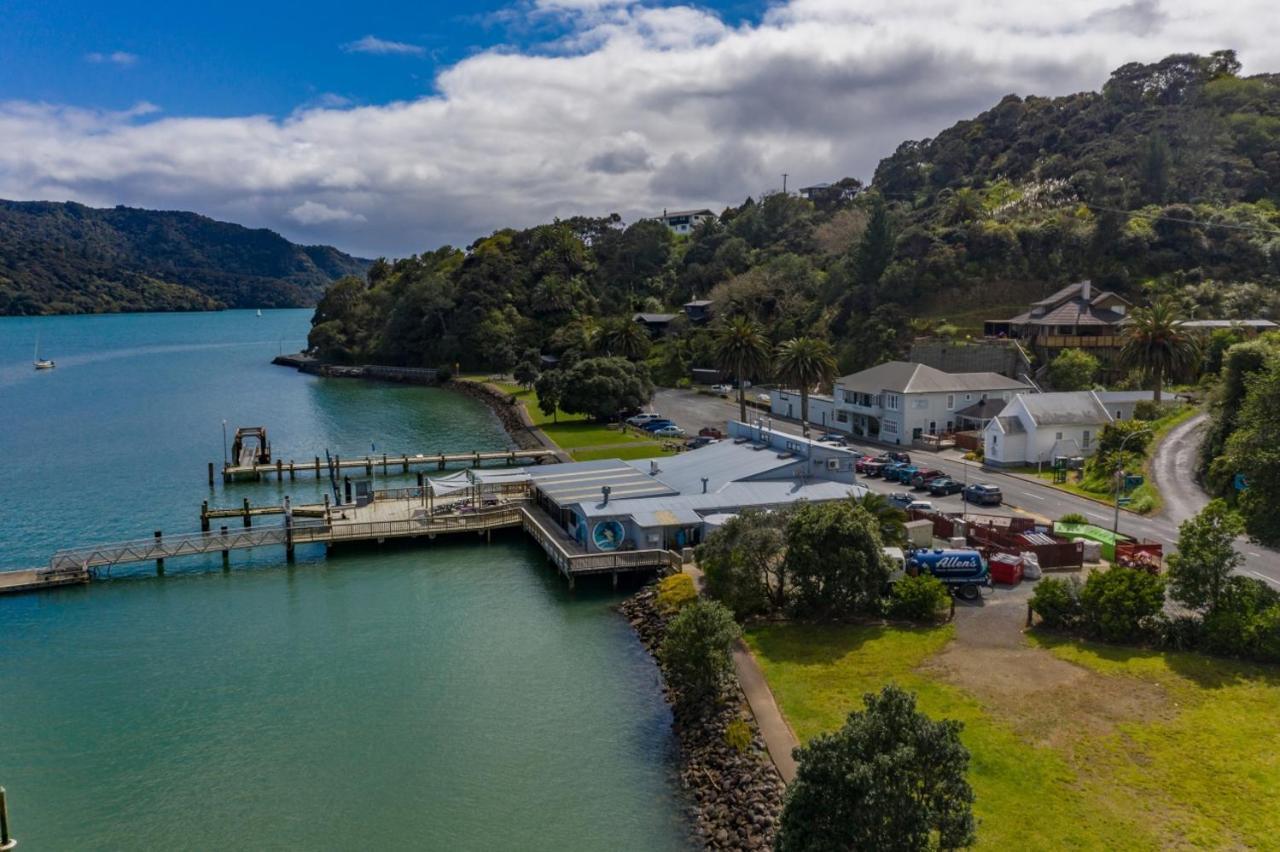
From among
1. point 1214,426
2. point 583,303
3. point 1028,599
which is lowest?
point 1028,599

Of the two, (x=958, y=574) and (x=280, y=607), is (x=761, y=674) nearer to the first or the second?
(x=958, y=574)

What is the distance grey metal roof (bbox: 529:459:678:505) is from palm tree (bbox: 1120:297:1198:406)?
38.6m

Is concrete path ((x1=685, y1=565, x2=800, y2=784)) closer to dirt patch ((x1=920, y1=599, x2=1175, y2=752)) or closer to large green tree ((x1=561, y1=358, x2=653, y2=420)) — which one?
dirt patch ((x1=920, y1=599, x2=1175, y2=752))

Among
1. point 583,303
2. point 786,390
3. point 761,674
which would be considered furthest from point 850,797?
point 583,303

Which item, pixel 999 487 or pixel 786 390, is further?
pixel 786 390

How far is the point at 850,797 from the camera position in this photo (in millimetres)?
17047

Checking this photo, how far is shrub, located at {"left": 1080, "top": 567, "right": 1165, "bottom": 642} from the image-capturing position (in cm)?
2975

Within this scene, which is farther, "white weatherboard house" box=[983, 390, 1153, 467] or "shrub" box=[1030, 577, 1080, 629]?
"white weatherboard house" box=[983, 390, 1153, 467]

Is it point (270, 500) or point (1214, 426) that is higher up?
point (1214, 426)

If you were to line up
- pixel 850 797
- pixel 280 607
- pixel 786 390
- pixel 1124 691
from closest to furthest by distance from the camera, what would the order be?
pixel 850 797, pixel 1124 691, pixel 280 607, pixel 786 390

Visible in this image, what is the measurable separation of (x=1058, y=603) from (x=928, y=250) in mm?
80789

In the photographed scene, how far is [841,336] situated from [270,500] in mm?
68037

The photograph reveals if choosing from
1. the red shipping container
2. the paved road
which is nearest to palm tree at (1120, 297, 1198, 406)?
the paved road

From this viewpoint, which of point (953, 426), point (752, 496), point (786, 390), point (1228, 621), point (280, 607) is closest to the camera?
point (1228, 621)
